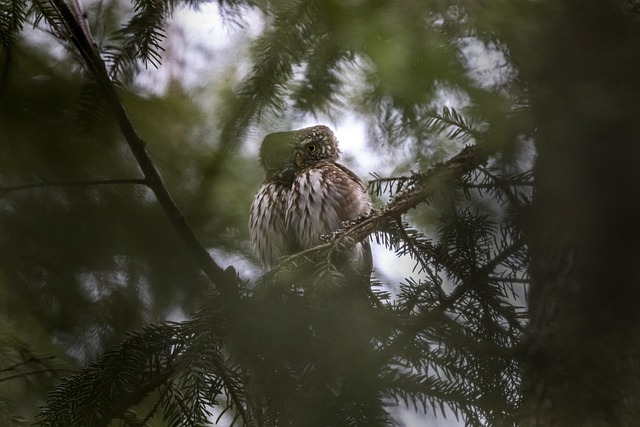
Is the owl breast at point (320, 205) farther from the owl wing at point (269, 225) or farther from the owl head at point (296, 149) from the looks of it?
the owl head at point (296, 149)

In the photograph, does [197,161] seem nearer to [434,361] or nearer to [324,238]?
[324,238]

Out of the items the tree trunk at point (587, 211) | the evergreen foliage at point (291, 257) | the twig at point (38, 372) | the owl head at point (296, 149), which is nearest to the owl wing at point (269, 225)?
the owl head at point (296, 149)

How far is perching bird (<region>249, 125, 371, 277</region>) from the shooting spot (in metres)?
3.57

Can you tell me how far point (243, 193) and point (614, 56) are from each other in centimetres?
282

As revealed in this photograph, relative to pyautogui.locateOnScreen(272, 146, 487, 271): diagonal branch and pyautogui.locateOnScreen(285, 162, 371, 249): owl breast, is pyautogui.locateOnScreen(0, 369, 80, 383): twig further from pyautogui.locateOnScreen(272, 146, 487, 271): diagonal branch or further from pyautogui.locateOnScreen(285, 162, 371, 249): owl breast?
pyautogui.locateOnScreen(285, 162, 371, 249): owl breast

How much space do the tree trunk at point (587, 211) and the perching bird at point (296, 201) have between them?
1.82 metres

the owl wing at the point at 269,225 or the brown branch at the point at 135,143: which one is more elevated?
the owl wing at the point at 269,225

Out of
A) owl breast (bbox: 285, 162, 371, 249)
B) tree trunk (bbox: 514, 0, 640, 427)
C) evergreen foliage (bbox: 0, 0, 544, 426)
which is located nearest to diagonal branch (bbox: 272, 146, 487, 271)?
evergreen foliage (bbox: 0, 0, 544, 426)

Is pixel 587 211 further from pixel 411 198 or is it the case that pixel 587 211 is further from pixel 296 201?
pixel 296 201

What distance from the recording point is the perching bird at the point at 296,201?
3.57m

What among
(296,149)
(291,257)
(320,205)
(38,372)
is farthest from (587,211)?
(296,149)

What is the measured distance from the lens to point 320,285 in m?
2.20

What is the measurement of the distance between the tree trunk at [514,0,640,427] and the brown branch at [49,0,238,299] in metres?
1.02

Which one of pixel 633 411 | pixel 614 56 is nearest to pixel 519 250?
pixel 633 411
